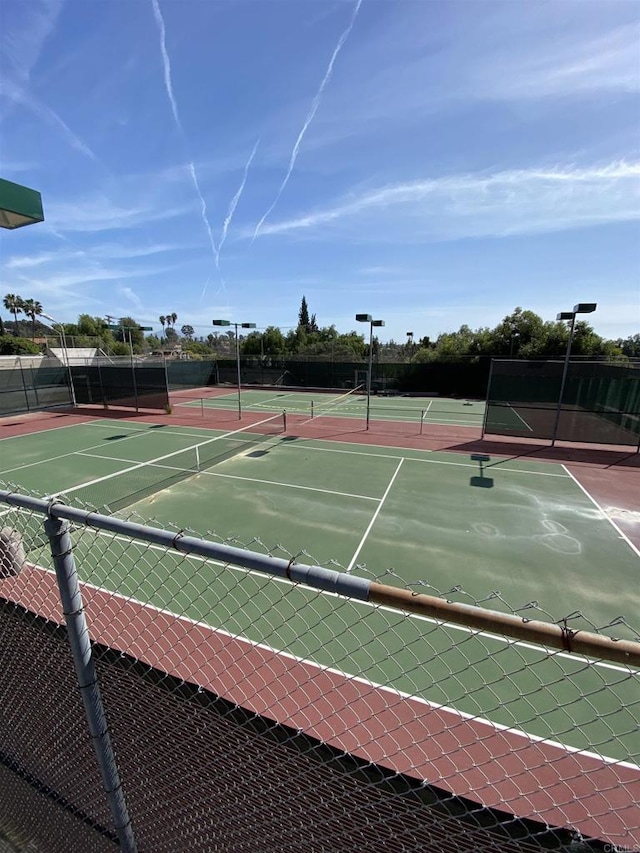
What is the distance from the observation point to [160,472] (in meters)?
11.2

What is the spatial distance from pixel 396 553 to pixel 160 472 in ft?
24.3

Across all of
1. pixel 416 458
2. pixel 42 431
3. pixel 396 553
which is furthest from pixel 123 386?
pixel 396 553

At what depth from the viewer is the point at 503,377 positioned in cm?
1517

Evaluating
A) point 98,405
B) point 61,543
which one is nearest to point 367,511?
point 61,543

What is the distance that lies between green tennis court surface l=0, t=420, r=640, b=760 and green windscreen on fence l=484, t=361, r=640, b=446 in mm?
3083

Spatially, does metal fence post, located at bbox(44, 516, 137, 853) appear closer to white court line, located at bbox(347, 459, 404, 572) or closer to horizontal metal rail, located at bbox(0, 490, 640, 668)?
horizontal metal rail, located at bbox(0, 490, 640, 668)

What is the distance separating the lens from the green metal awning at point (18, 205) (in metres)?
2.65

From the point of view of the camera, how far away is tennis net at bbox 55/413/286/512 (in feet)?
29.3

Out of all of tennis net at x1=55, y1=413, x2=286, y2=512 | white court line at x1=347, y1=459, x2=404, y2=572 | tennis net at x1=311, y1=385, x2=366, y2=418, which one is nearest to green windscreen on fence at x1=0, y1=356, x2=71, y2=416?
tennis net at x1=55, y1=413, x2=286, y2=512

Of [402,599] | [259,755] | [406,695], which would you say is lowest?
[406,695]

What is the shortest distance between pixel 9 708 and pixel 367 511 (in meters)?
6.80

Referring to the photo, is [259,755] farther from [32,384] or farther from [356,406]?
[32,384]

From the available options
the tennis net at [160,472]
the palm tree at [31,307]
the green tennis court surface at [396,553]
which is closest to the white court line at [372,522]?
the green tennis court surface at [396,553]

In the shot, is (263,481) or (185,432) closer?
(263,481)
